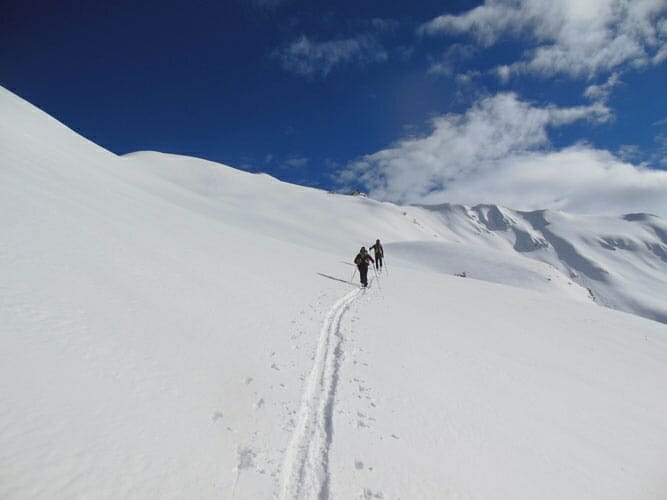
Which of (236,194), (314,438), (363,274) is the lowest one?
(314,438)

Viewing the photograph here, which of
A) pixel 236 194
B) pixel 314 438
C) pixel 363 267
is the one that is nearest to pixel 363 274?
pixel 363 267

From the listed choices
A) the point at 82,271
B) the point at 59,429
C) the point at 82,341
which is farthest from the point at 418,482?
the point at 82,271

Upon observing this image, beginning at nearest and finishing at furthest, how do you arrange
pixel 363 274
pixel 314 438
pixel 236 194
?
pixel 314 438, pixel 363 274, pixel 236 194

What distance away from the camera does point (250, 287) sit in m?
12.8

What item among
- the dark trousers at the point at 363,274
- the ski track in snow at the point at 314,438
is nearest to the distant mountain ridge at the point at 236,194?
the ski track in snow at the point at 314,438

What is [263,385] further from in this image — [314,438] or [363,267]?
[363,267]

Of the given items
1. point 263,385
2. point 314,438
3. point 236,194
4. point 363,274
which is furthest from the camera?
point 236,194

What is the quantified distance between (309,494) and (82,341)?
4211 mm

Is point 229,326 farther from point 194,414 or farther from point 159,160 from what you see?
point 159,160

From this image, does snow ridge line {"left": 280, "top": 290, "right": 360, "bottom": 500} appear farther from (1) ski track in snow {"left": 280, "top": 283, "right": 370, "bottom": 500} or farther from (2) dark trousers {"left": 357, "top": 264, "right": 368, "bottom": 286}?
(2) dark trousers {"left": 357, "top": 264, "right": 368, "bottom": 286}

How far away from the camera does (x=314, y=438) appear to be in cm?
538

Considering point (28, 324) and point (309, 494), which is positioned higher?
point (28, 324)

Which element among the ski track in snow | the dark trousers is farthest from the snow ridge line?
the dark trousers

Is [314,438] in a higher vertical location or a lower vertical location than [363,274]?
lower
